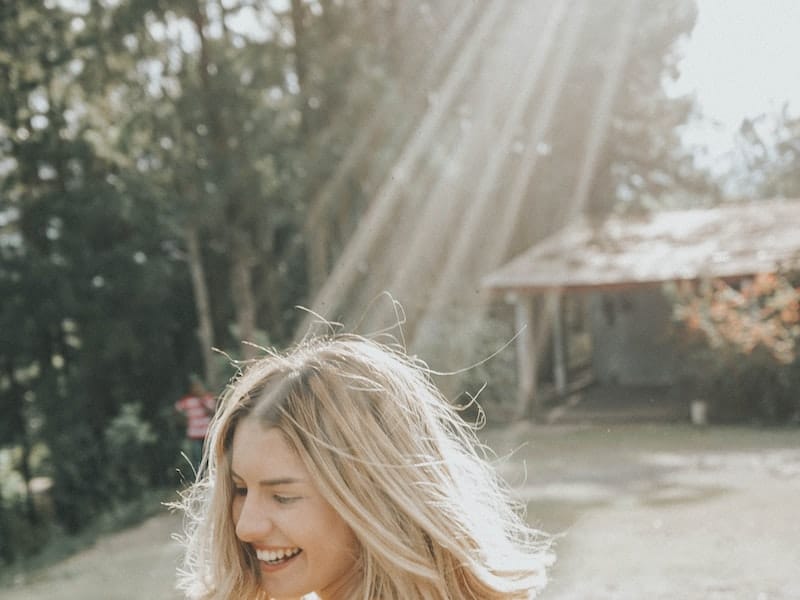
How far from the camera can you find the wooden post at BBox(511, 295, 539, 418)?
20281 millimetres

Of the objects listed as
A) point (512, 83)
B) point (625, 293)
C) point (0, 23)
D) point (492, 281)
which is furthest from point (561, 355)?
point (0, 23)

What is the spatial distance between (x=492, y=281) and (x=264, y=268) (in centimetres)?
529

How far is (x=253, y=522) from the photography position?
1.89 m

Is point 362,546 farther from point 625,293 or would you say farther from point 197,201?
point 625,293

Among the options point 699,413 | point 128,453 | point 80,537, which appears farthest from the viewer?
point 128,453

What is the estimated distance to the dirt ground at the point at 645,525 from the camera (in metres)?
8.05

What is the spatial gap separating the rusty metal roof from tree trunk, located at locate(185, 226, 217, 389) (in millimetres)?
5747

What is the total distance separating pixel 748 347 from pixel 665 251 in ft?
15.7

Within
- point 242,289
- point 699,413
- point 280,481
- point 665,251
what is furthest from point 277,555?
point 665,251

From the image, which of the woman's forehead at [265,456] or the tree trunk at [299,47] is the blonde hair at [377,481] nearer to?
the woman's forehead at [265,456]

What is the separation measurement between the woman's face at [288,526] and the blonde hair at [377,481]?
0.03 m

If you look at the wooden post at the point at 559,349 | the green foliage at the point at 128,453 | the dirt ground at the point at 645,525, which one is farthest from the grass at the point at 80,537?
the wooden post at the point at 559,349

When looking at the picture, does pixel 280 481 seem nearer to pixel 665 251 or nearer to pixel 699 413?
pixel 699 413

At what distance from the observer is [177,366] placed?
22.2 meters
